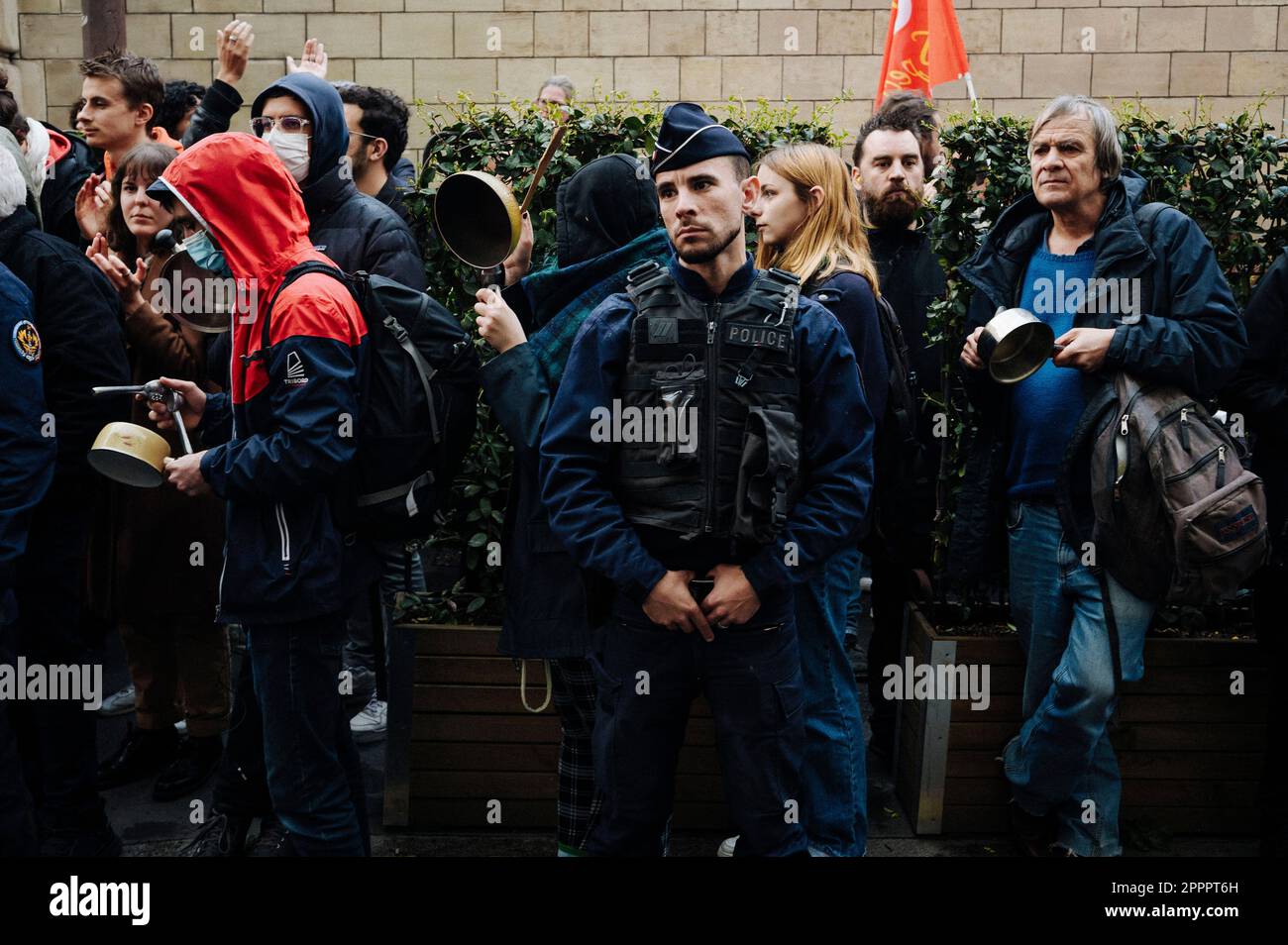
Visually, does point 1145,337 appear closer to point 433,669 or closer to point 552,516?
point 552,516

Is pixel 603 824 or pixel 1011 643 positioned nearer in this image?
pixel 603 824

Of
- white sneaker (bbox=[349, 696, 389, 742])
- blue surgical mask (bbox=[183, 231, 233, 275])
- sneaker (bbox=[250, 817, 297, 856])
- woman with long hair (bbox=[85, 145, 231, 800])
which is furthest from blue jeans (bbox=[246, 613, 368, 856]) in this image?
white sneaker (bbox=[349, 696, 389, 742])

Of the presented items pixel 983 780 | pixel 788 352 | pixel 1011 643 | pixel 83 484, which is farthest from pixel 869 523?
pixel 83 484

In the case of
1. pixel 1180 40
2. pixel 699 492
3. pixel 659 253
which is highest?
pixel 1180 40

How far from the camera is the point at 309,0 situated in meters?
10.9

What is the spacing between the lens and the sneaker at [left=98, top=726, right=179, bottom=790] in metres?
4.88

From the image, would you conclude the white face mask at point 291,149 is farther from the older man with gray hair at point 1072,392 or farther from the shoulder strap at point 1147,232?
the shoulder strap at point 1147,232

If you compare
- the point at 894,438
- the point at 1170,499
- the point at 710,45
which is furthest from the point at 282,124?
the point at 710,45

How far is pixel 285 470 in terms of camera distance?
3.35 m

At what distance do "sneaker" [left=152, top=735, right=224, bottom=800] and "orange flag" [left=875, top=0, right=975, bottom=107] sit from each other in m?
4.81

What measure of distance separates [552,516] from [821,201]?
151cm

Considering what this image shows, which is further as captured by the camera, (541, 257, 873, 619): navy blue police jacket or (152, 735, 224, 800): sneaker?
(152, 735, 224, 800): sneaker

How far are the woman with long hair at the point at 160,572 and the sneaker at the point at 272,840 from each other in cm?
72

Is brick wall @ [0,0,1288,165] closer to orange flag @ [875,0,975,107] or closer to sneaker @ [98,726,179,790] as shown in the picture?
orange flag @ [875,0,975,107]
